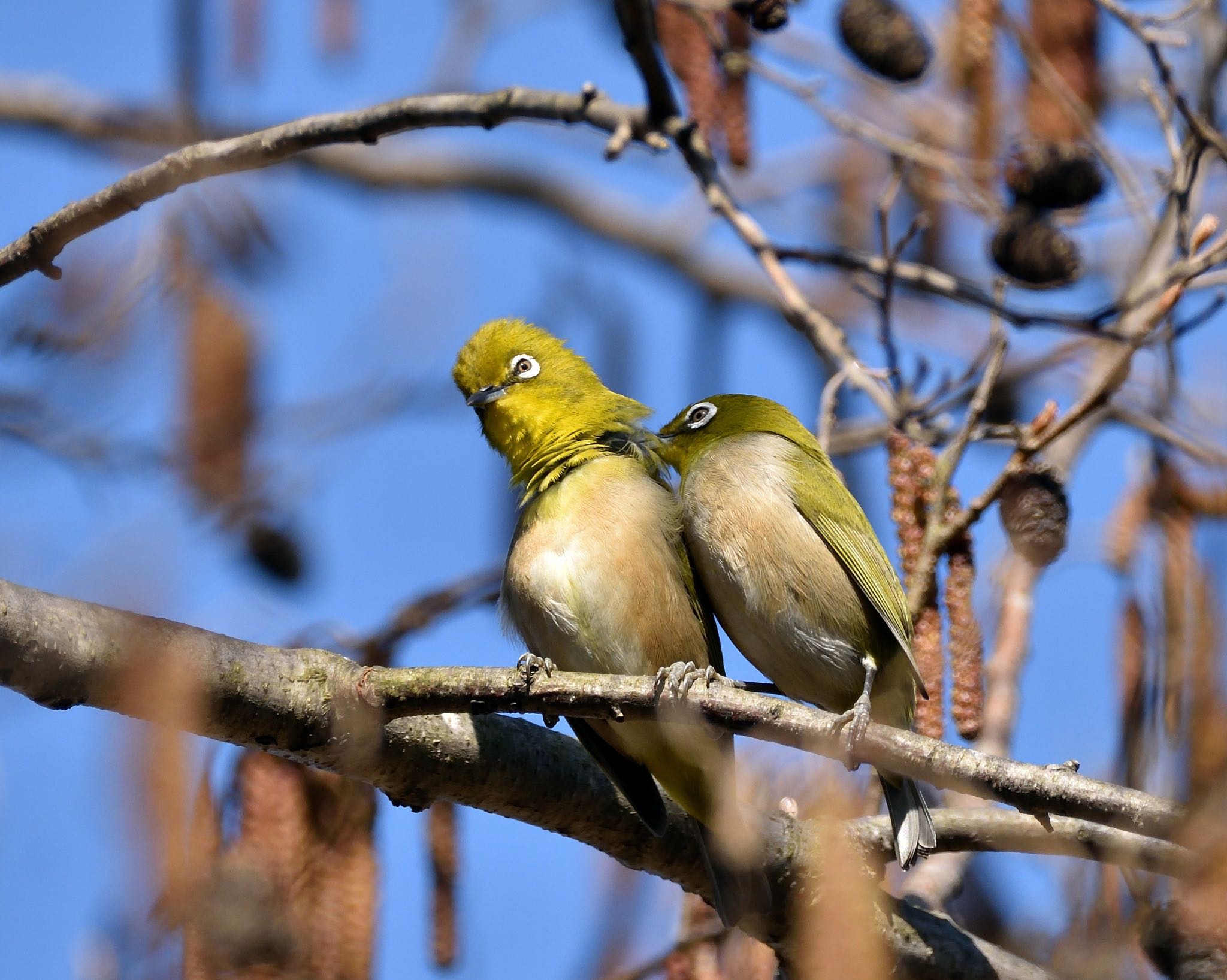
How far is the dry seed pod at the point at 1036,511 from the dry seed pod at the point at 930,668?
37 centimetres

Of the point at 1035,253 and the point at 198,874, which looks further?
the point at 1035,253

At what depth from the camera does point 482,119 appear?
16.2ft

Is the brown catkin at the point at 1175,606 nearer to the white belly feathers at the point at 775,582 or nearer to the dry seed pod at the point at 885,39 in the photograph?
the white belly feathers at the point at 775,582

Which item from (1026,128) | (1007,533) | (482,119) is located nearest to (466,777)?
(1007,533)

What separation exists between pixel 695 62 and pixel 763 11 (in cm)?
52

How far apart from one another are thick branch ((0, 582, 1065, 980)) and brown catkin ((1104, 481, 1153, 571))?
1.40 m

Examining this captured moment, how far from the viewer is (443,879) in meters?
4.21

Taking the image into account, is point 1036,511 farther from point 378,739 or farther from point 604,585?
point 378,739

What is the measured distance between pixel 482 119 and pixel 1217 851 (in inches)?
155

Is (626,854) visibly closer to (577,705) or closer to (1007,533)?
(577,705)

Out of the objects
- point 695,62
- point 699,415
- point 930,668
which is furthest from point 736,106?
point 930,668

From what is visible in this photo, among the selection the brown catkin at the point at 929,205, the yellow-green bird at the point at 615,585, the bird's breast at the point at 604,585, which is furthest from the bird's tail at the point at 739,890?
the brown catkin at the point at 929,205

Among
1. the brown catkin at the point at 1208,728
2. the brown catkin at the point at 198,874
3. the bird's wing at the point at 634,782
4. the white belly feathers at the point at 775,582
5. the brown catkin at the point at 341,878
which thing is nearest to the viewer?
the brown catkin at the point at 198,874

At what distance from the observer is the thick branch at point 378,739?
299cm
